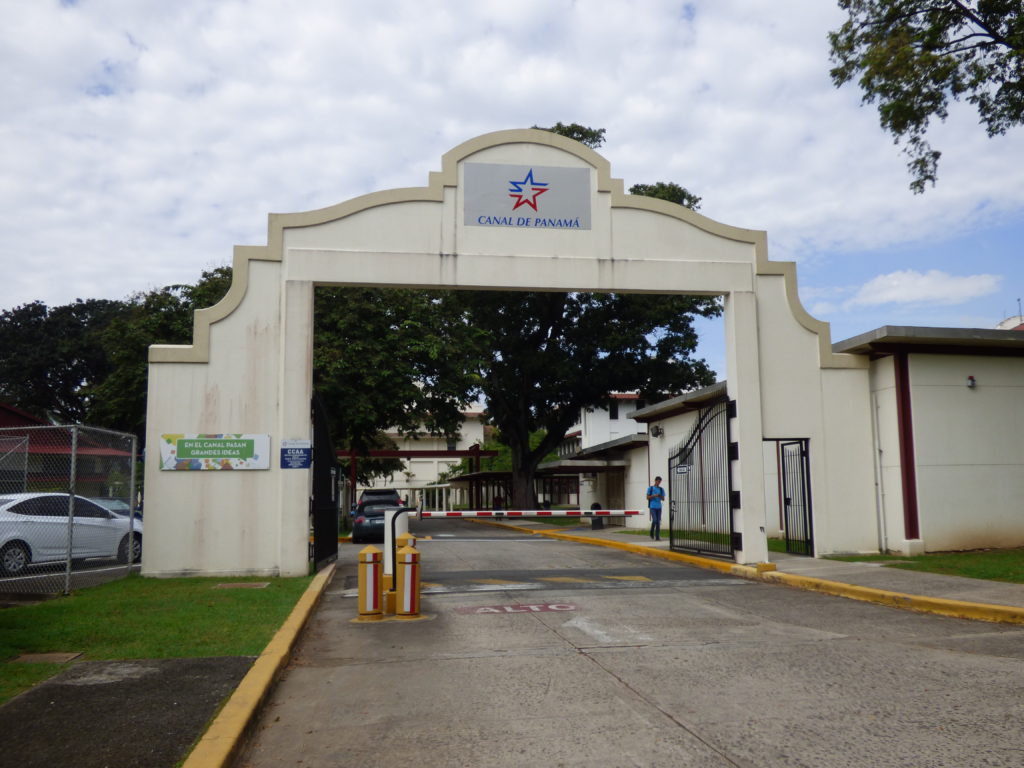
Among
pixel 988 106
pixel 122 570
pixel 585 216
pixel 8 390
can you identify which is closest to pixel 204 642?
pixel 122 570

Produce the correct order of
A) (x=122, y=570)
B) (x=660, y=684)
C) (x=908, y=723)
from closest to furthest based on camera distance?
(x=908, y=723) < (x=660, y=684) < (x=122, y=570)

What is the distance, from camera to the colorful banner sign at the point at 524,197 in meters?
15.5

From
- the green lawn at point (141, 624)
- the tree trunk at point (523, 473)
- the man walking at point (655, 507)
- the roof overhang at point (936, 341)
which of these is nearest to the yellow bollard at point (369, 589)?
the green lawn at point (141, 624)

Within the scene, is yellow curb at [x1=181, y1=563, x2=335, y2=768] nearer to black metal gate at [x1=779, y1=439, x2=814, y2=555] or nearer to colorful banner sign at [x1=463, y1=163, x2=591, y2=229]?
colorful banner sign at [x1=463, y1=163, x2=591, y2=229]

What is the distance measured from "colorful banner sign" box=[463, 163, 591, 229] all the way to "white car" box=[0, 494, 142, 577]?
7.82 metres

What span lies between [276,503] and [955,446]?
12.4 m

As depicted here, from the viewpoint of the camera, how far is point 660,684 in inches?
265

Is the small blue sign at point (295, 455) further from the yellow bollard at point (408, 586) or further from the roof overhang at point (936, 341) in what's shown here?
the roof overhang at point (936, 341)

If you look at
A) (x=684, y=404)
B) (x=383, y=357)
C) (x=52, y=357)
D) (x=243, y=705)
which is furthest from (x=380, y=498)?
(x=52, y=357)

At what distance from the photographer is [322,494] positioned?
16125 mm

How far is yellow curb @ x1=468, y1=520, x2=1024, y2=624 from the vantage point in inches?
386

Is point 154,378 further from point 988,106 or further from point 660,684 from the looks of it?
point 988,106

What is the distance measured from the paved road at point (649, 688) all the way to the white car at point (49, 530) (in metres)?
5.05

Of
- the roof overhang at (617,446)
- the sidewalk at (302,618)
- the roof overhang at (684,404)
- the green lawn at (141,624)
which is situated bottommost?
the sidewalk at (302,618)
